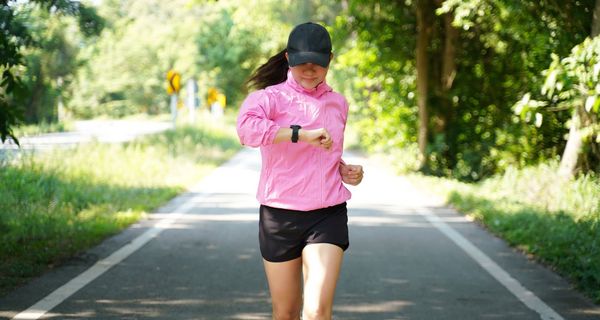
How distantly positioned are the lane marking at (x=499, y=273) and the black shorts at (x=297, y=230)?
2.79 meters

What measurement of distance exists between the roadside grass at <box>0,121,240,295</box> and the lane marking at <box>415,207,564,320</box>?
3962 mm

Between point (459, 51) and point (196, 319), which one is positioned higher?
point (459, 51)

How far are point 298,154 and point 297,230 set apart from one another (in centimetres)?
35

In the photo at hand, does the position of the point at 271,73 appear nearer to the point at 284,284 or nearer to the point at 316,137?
the point at 316,137

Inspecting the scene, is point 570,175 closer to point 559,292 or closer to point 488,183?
point 488,183

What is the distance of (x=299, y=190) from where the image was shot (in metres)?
4.09

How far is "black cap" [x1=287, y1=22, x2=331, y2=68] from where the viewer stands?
4020mm

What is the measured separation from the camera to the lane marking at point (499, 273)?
21.7 ft

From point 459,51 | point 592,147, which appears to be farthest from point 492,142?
point 592,147

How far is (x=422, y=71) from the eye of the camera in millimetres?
19734

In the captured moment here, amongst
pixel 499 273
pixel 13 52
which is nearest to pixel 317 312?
pixel 499 273

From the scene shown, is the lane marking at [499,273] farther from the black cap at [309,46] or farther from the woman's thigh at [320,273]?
the black cap at [309,46]

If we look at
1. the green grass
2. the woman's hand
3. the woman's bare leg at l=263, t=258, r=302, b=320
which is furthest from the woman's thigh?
the green grass

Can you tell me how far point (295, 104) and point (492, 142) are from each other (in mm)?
14991
